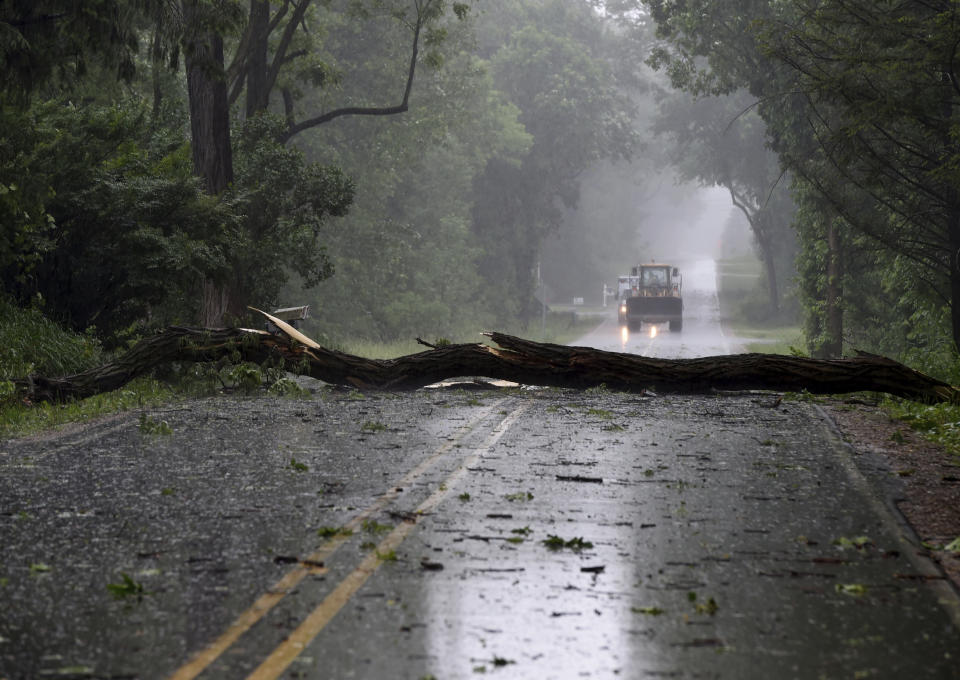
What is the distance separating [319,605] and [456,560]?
1.22m

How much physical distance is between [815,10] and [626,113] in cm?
4639

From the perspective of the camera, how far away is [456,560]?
24.1 ft

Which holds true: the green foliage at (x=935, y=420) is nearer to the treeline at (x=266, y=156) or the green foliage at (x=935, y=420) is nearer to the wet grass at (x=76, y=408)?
the wet grass at (x=76, y=408)

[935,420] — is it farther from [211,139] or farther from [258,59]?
[258,59]

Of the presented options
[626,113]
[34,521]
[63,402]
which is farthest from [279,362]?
[626,113]

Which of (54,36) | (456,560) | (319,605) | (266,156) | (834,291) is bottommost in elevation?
(319,605)

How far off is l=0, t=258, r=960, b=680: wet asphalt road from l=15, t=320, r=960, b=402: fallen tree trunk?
3.65 m

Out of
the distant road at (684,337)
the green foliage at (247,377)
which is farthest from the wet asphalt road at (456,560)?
the distant road at (684,337)

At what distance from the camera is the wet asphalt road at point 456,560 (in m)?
5.65

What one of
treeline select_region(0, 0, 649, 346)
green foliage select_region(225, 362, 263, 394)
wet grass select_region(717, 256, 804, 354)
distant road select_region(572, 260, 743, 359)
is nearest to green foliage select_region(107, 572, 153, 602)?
green foliage select_region(225, 362, 263, 394)

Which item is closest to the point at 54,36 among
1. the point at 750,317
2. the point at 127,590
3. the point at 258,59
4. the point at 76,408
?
the point at 76,408

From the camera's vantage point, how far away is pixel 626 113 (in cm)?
6694

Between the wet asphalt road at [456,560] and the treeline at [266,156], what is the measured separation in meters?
6.56

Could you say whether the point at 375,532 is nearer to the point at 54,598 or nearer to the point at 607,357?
the point at 54,598
